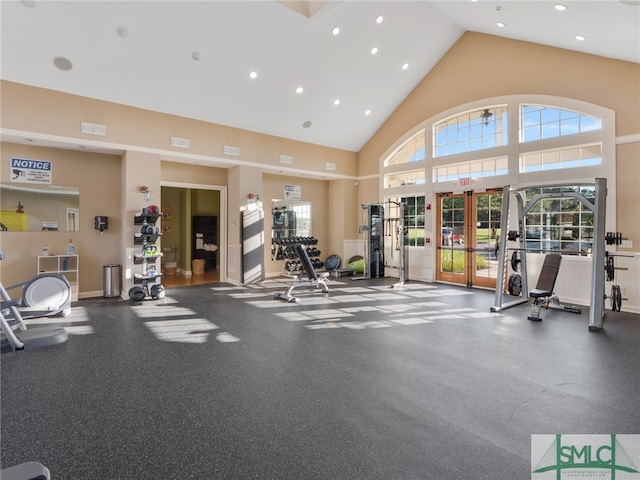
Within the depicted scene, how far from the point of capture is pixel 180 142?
7383mm

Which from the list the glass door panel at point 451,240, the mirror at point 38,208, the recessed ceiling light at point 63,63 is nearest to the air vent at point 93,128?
the recessed ceiling light at point 63,63

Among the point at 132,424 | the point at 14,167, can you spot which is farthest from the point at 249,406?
the point at 14,167

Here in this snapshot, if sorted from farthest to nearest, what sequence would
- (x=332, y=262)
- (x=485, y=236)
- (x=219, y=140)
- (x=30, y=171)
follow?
(x=332, y=262)
(x=219, y=140)
(x=485, y=236)
(x=30, y=171)

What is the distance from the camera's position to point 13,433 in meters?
2.37

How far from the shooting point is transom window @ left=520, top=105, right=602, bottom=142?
6379 mm

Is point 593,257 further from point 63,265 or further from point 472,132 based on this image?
point 63,265

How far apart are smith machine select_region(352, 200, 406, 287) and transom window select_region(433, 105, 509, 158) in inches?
72.7

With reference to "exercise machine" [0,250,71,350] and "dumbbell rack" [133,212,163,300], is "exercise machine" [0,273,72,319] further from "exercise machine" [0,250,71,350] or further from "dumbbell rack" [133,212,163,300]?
"dumbbell rack" [133,212,163,300]

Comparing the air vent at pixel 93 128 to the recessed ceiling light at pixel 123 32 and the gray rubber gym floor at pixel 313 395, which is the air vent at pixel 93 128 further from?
the gray rubber gym floor at pixel 313 395

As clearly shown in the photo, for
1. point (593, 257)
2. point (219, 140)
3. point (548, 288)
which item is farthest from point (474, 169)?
point (219, 140)

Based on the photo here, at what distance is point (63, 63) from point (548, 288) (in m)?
8.62

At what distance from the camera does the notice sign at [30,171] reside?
6233 mm

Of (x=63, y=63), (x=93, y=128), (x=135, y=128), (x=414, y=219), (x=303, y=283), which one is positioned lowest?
(x=303, y=283)

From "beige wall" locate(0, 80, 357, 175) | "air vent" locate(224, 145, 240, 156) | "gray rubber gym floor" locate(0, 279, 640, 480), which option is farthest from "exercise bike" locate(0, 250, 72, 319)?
"air vent" locate(224, 145, 240, 156)
